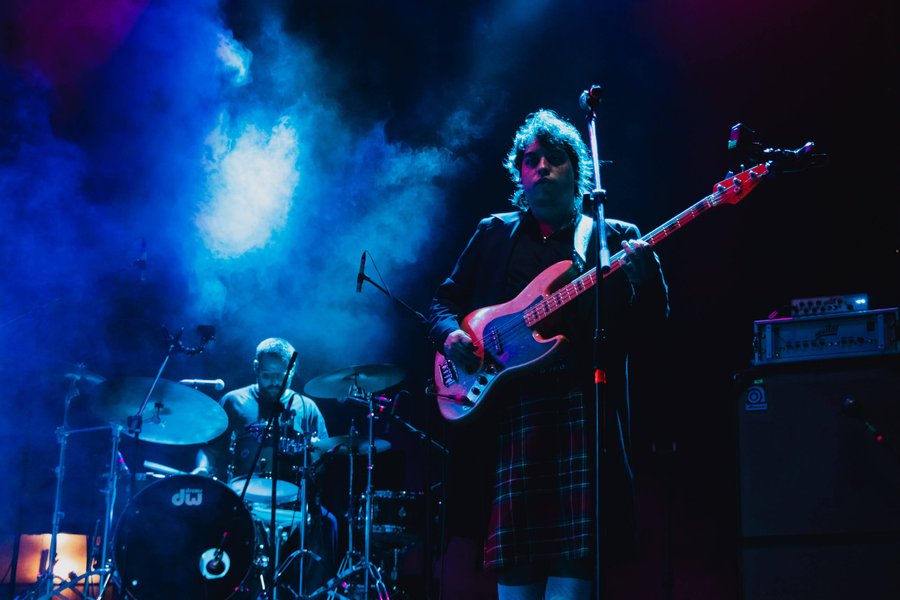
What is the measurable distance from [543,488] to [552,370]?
0.37 m

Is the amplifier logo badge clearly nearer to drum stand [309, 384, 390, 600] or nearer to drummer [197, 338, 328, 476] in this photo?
drum stand [309, 384, 390, 600]

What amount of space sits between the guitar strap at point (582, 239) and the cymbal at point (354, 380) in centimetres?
285

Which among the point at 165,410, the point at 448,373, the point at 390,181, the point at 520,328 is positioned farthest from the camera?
the point at 390,181

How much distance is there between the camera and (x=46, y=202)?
4.77 m

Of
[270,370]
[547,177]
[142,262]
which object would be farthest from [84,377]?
[547,177]

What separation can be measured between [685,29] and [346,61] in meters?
2.54

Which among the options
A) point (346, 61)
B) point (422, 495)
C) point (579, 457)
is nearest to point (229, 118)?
point (346, 61)

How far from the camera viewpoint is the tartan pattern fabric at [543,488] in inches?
89.9

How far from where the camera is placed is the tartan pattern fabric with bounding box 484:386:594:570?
2.28 metres

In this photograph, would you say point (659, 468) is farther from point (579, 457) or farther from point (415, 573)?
point (579, 457)

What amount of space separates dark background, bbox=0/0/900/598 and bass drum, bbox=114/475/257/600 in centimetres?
68

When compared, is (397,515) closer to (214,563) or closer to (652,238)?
(214,563)

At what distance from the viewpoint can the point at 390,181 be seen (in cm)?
620

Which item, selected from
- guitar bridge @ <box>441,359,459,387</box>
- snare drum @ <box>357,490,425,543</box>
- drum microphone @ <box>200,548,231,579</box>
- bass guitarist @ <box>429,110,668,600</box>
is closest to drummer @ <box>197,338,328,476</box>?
snare drum @ <box>357,490,425,543</box>
